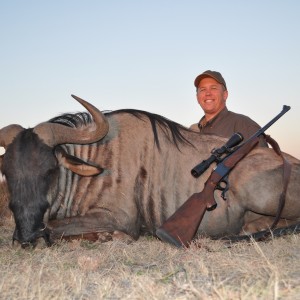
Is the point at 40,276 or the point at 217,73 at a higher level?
the point at 217,73

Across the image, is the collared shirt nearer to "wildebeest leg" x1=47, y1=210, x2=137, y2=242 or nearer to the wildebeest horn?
the wildebeest horn

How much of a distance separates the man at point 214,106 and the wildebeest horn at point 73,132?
196 centimetres

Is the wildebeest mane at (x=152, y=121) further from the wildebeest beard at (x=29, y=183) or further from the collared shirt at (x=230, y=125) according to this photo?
the collared shirt at (x=230, y=125)

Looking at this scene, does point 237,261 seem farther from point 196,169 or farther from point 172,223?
point 196,169

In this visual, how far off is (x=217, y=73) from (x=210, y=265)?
3815 mm

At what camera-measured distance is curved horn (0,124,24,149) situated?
4246 mm

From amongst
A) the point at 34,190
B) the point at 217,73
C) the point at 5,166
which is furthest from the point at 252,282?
the point at 217,73

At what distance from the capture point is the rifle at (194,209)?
3623 mm

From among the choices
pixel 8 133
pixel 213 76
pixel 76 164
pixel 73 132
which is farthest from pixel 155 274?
pixel 213 76

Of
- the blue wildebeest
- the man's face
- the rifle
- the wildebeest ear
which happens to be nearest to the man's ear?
the man's face

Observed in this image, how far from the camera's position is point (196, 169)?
161 inches

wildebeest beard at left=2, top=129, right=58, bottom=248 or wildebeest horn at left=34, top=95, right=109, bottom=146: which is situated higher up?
wildebeest horn at left=34, top=95, right=109, bottom=146

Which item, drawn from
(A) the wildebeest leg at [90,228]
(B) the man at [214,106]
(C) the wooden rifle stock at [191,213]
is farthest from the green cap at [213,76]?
(A) the wildebeest leg at [90,228]

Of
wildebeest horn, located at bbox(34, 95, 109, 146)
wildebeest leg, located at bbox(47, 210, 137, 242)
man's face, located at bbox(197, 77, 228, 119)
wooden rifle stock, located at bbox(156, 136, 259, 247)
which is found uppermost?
man's face, located at bbox(197, 77, 228, 119)
